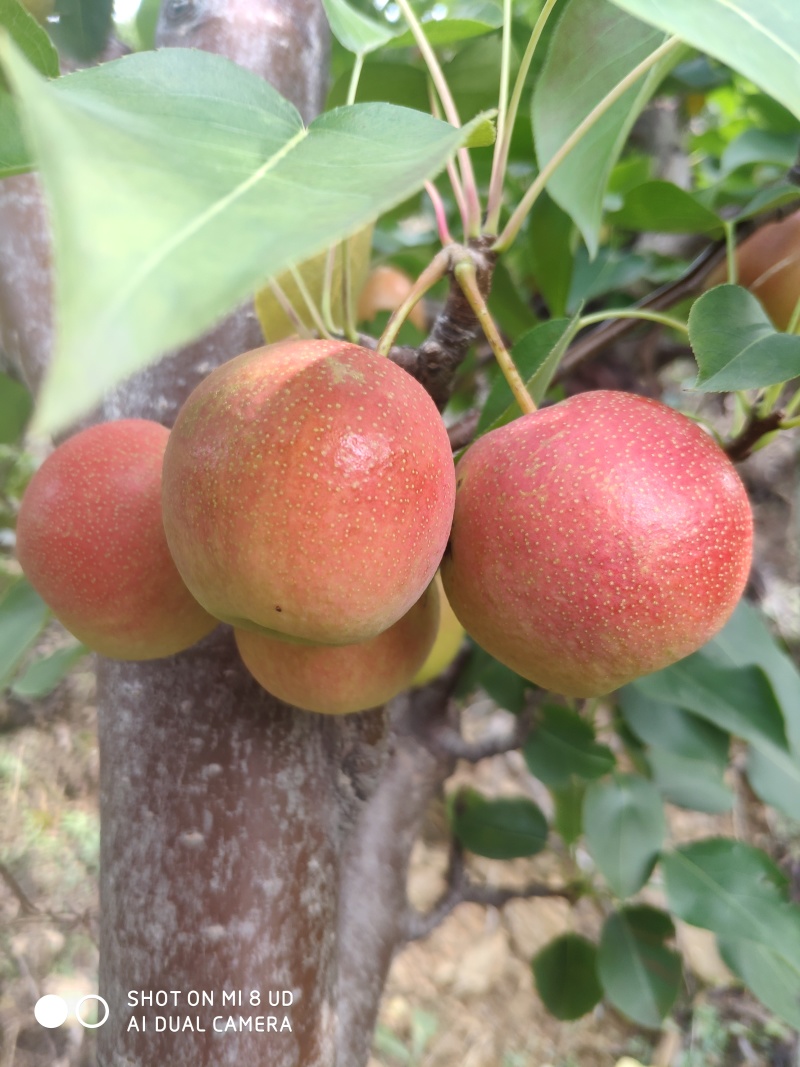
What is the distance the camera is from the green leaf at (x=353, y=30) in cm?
58

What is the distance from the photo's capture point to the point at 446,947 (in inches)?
59.2

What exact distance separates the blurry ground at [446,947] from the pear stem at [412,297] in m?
0.80

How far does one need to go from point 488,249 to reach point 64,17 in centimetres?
60

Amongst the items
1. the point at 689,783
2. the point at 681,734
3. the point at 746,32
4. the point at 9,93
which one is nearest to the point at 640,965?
the point at 689,783

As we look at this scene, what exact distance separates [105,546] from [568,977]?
0.92 metres

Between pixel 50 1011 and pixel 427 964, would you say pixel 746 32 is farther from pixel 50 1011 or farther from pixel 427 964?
pixel 427 964

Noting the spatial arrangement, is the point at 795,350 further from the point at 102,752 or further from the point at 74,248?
the point at 102,752

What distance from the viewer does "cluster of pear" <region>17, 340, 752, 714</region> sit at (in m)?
0.37

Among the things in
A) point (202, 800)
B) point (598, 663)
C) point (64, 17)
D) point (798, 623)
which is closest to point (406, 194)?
point (598, 663)

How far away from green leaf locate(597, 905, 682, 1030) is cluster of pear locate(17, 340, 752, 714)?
25.9 inches

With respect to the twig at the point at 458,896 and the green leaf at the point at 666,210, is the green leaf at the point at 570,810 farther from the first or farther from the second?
the green leaf at the point at 666,210

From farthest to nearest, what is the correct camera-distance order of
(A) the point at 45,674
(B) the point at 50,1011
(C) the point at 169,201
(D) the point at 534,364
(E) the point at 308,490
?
(B) the point at 50,1011
(A) the point at 45,674
(D) the point at 534,364
(E) the point at 308,490
(C) the point at 169,201

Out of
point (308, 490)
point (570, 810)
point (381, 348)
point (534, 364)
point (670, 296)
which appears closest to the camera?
point (308, 490)

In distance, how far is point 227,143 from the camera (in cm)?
27
